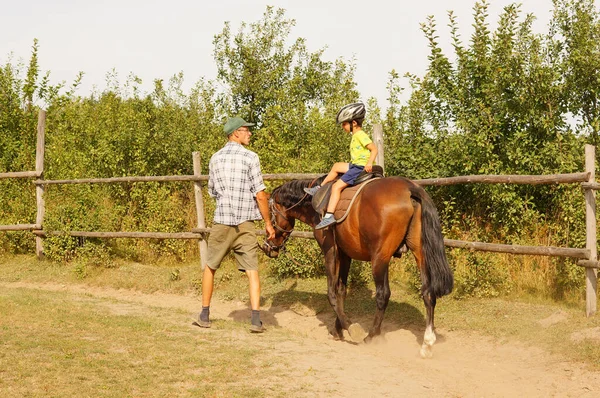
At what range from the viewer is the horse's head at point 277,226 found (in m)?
8.72

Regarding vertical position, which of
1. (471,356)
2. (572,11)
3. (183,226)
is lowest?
(471,356)

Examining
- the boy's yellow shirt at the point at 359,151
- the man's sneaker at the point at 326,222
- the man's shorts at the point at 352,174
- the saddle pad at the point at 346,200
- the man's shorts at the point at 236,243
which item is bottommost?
the man's shorts at the point at 236,243

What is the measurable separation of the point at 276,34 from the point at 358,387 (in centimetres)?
1248

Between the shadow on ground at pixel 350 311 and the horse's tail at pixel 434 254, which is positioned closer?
the horse's tail at pixel 434 254

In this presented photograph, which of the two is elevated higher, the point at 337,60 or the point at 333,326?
the point at 337,60

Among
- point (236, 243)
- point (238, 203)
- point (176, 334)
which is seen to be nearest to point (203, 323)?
point (176, 334)

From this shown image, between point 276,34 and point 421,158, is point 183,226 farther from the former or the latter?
point 276,34

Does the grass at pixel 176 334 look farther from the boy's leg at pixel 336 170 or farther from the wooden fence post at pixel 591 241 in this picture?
the boy's leg at pixel 336 170

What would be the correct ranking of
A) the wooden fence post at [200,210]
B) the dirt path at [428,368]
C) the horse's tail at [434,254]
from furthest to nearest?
the wooden fence post at [200,210], the horse's tail at [434,254], the dirt path at [428,368]

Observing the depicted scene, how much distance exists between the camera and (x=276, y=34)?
16.9 m

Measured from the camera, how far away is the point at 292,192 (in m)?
8.64

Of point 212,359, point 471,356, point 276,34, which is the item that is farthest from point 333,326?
point 276,34

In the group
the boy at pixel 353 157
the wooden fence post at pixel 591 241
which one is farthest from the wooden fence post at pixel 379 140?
the wooden fence post at pixel 591 241

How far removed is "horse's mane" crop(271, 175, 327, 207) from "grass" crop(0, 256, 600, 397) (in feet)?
5.38
